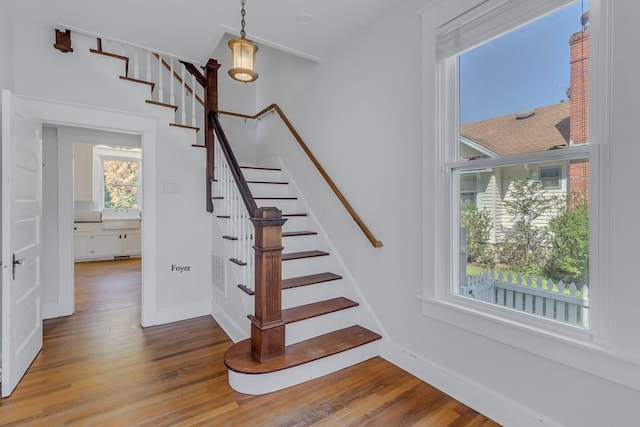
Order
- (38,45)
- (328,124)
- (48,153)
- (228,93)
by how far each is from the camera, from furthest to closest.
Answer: (228,93)
(48,153)
(328,124)
(38,45)

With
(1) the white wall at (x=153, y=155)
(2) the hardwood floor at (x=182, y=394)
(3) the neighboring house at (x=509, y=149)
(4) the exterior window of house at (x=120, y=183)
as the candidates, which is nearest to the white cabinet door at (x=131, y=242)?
(4) the exterior window of house at (x=120, y=183)

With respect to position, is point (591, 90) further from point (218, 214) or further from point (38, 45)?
point (38, 45)

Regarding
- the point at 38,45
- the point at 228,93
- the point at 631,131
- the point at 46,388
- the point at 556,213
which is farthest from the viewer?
the point at 228,93

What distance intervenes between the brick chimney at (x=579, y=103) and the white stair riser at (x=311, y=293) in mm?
1919

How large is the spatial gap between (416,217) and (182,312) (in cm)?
271

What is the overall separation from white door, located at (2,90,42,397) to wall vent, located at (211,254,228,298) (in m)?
1.49

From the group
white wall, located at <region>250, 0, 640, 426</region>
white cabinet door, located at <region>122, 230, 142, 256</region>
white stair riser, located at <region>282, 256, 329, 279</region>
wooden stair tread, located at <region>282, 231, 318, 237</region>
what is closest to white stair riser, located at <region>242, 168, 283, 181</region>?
white wall, located at <region>250, 0, 640, 426</region>

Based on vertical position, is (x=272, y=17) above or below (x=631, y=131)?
above

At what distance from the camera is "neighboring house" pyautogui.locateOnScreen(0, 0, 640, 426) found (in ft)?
4.54

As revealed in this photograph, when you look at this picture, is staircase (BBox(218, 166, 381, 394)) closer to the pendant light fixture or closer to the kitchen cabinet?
the pendant light fixture

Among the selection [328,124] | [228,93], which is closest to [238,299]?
[328,124]

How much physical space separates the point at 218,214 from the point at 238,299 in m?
1.04

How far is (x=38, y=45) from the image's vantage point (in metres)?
2.71

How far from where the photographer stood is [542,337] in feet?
5.32
